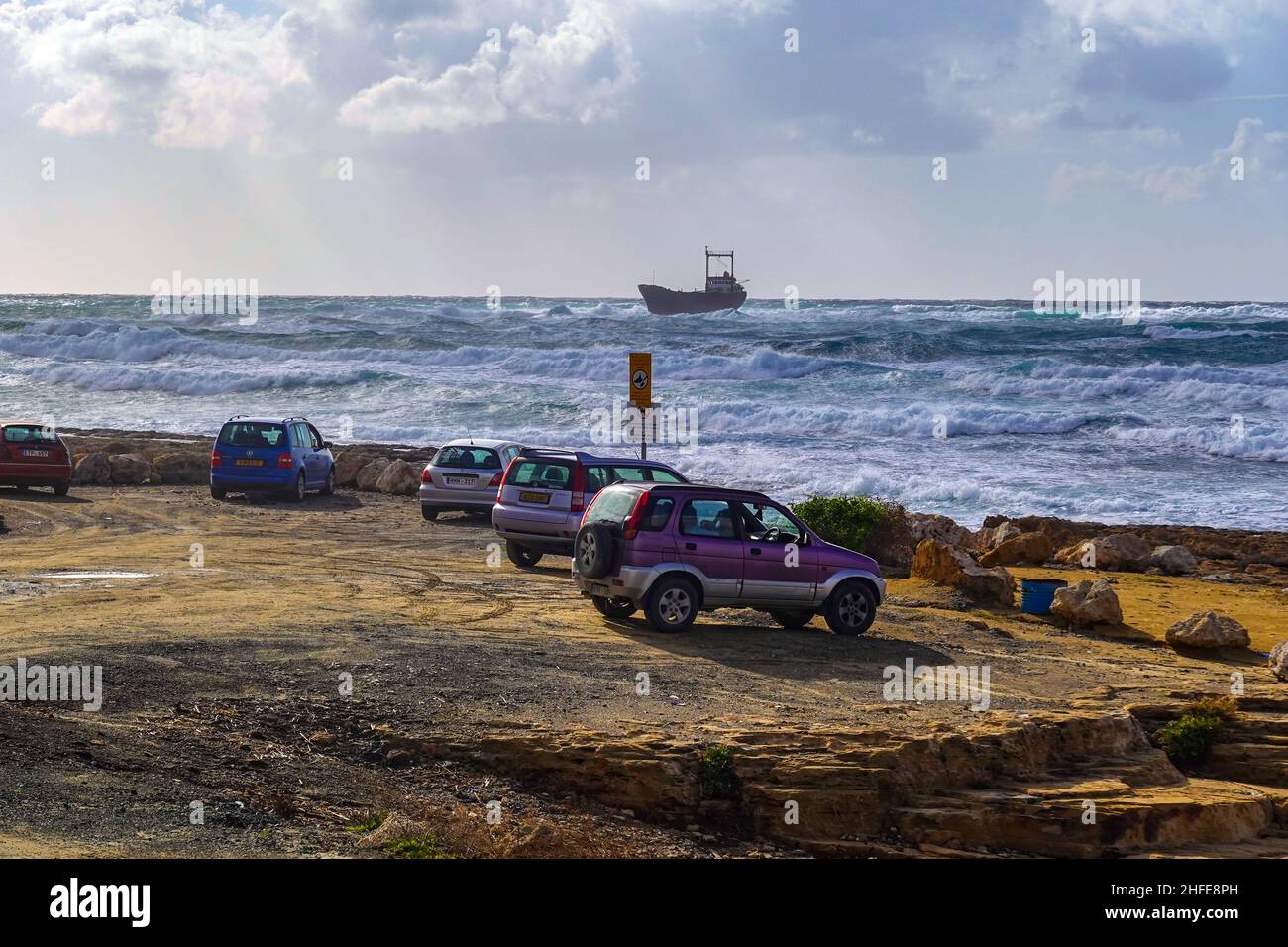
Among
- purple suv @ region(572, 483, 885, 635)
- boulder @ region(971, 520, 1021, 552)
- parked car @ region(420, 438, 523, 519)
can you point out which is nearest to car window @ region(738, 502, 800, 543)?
purple suv @ region(572, 483, 885, 635)

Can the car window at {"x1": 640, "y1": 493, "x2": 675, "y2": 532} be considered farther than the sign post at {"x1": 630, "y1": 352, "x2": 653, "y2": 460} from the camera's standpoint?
No

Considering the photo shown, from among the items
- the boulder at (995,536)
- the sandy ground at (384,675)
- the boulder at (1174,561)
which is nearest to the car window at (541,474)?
the sandy ground at (384,675)

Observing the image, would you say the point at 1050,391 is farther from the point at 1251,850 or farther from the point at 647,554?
the point at 1251,850

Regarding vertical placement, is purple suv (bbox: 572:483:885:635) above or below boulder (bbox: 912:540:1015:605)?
above

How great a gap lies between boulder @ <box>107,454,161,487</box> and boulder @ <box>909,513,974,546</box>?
14.9 metres

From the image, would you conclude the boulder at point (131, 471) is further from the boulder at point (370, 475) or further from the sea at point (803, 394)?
the sea at point (803, 394)

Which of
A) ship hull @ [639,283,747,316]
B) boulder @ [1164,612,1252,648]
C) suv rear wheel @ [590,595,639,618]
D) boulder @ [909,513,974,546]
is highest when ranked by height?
ship hull @ [639,283,747,316]

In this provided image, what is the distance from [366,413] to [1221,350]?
35367mm

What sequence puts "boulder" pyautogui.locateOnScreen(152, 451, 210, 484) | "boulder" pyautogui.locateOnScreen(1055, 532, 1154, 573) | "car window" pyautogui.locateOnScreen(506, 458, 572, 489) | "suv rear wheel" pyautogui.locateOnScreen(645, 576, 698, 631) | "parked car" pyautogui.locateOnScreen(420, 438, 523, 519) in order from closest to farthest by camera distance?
"suv rear wheel" pyautogui.locateOnScreen(645, 576, 698, 631) → "car window" pyautogui.locateOnScreen(506, 458, 572, 489) → "boulder" pyautogui.locateOnScreen(1055, 532, 1154, 573) → "parked car" pyautogui.locateOnScreen(420, 438, 523, 519) → "boulder" pyautogui.locateOnScreen(152, 451, 210, 484)

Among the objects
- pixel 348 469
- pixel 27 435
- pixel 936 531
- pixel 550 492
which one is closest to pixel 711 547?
pixel 550 492

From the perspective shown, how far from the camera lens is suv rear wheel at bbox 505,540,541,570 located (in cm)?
1816

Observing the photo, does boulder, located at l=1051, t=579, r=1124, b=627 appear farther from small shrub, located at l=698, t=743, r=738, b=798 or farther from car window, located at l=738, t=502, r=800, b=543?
small shrub, located at l=698, t=743, r=738, b=798
